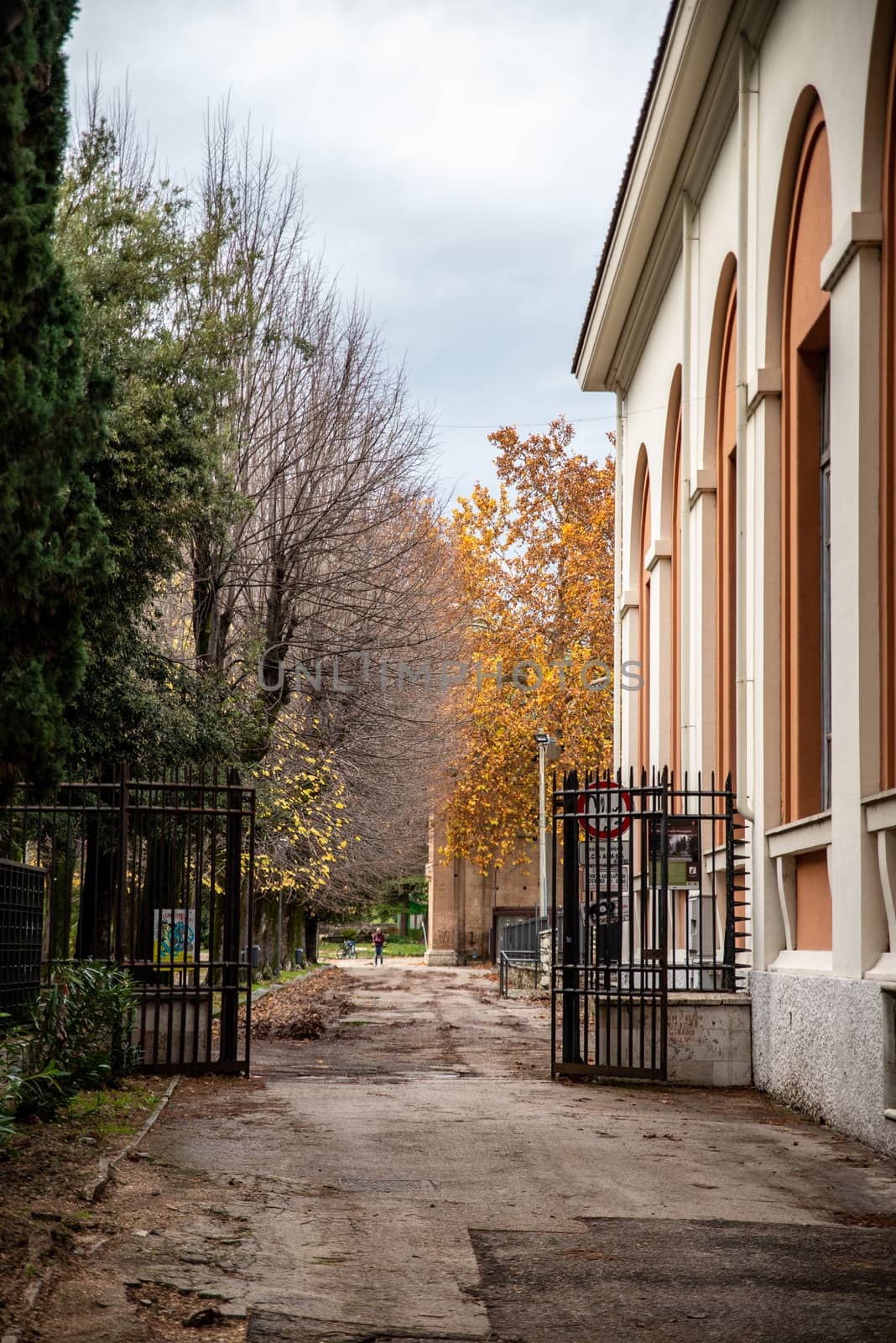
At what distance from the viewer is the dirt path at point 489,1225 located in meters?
4.96

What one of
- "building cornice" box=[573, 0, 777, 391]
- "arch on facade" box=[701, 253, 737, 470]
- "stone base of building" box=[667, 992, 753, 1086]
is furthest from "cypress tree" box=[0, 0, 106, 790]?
"arch on facade" box=[701, 253, 737, 470]

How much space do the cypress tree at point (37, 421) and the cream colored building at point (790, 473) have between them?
521cm

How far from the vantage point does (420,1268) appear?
5.66m

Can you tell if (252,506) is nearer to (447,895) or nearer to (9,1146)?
(9,1146)

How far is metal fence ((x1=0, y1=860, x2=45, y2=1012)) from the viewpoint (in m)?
9.66

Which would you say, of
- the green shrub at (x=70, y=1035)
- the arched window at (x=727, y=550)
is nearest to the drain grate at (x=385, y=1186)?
the green shrub at (x=70, y=1035)

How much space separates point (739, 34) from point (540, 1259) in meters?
12.2

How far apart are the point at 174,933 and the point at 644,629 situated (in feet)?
44.0

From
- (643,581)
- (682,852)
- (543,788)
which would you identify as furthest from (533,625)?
(682,852)

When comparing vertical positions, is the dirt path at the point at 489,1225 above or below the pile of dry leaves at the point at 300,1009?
above

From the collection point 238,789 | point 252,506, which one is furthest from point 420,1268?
point 252,506

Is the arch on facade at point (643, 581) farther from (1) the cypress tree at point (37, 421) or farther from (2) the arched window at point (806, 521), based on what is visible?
(1) the cypress tree at point (37, 421)

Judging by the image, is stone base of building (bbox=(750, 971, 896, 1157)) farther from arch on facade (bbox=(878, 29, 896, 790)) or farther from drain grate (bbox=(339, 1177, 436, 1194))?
drain grate (bbox=(339, 1177, 436, 1194))

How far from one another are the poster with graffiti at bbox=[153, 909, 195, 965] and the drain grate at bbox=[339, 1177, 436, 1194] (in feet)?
17.0
